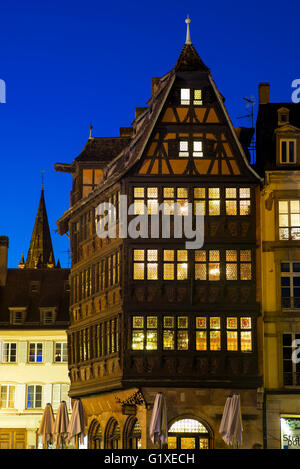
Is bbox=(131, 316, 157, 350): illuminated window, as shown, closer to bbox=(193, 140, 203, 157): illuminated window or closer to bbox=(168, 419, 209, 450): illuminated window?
bbox=(168, 419, 209, 450): illuminated window

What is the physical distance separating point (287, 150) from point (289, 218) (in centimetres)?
301

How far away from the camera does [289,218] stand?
153 ft

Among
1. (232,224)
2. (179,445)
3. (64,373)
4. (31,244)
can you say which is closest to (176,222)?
(232,224)

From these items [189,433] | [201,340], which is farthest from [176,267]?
[189,433]

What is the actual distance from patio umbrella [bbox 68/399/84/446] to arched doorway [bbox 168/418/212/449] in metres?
4.72

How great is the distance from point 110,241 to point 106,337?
4104 mm

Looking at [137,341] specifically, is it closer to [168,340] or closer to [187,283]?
[168,340]

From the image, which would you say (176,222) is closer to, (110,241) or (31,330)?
(110,241)

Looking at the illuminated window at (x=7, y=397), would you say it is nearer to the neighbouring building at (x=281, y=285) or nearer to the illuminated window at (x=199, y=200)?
the neighbouring building at (x=281, y=285)

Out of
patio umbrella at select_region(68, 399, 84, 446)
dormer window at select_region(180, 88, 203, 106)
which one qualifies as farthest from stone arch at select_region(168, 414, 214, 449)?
dormer window at select_region(180, 88, 203, 106)

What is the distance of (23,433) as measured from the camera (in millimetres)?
61406

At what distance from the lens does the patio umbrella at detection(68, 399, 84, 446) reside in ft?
155

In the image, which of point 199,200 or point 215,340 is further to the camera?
Result: point 199,200

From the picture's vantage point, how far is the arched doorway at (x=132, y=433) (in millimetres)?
46281
